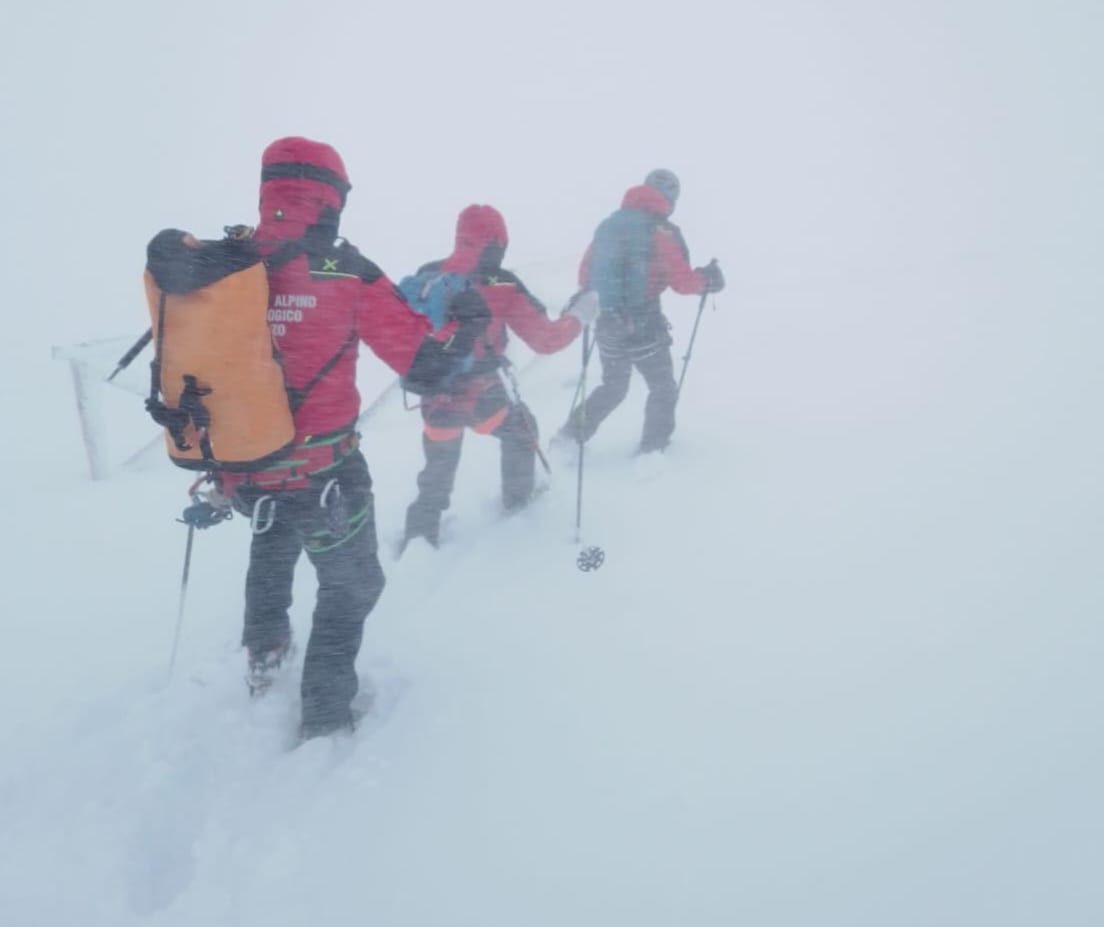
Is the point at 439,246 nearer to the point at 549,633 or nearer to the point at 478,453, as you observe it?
the point at 478,453

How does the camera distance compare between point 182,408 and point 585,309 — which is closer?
point 182,408

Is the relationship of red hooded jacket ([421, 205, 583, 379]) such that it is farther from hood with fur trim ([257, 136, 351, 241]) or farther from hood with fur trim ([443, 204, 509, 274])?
hood with fur trim ([257, 136, 351, 241])

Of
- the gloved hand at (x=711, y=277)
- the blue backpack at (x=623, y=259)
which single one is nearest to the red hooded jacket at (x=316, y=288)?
the blue backpack at (x=623, y=259)

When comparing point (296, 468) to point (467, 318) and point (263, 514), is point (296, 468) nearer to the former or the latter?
point (263, 514)

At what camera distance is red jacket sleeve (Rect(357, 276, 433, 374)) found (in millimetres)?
2600

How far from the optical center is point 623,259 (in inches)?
194

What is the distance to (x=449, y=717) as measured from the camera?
3066 millimetres

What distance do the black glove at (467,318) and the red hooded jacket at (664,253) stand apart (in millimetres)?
1929

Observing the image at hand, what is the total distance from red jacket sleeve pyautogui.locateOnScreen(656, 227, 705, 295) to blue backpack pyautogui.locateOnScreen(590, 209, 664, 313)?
8cm

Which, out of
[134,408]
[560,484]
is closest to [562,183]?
[134,408]

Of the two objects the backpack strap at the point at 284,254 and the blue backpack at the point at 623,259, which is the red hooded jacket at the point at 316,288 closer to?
the backpack strap at the point at 284,254

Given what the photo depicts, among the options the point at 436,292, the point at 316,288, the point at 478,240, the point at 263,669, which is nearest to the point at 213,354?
the point at 316,288

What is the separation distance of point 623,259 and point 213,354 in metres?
3.43

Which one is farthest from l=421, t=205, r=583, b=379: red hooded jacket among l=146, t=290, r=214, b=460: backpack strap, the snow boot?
the snow boot
